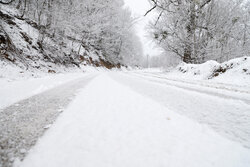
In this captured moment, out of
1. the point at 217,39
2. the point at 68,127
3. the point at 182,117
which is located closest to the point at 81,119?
the point at 68,127

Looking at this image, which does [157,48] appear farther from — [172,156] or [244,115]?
[172,156]

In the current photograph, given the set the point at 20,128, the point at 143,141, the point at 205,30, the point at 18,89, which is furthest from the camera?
the point at 205,30

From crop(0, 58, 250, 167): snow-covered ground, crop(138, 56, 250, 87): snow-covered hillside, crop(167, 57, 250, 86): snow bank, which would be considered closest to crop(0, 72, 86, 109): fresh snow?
crop(0, 58, 250, 167): snow-covered ground

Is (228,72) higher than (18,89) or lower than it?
higher

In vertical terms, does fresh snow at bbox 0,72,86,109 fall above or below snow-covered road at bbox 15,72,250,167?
below

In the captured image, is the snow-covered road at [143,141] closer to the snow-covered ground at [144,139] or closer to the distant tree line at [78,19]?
the snow-covered ground at [144,139]

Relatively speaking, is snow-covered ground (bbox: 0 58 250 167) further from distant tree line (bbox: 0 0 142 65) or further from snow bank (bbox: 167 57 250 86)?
snow bank (bbox: 167 57 250 86)

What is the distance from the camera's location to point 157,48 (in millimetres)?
9805

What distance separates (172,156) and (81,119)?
0.73 metres

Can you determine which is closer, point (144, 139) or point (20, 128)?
point (144, 139)

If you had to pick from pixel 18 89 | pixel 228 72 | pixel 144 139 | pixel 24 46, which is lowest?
pixel 18 89

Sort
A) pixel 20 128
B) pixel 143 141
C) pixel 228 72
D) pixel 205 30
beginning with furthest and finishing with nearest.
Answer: pixel 205 30 → pixel 228 72 → pixel 20 128 → pixel 143 141

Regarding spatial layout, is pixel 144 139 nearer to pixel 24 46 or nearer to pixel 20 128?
pixel 20 128

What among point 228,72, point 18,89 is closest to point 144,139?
point 18,89
